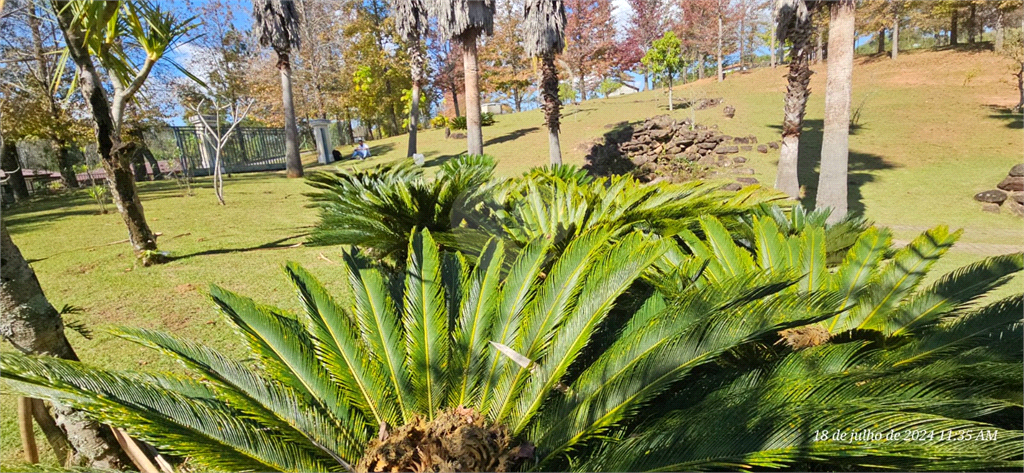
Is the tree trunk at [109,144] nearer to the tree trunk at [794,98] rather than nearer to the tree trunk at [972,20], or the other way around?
the tree trunk at [794,98]

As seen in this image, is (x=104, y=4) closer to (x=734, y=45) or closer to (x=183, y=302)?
(x=183, y=302)

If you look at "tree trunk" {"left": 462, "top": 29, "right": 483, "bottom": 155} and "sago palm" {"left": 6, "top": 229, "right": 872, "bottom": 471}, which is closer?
"sago palm" {"left": 6, "top": 229, "right": 872, "bottom": 471}

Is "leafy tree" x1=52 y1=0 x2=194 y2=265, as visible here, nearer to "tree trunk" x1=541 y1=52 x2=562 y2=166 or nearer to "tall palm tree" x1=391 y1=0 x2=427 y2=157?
"tree trunk" x1=541 y1=52 x2=562 y2=166

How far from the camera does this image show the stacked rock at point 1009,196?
9.07 m

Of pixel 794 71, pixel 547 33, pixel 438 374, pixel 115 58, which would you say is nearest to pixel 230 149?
pixel 547 33

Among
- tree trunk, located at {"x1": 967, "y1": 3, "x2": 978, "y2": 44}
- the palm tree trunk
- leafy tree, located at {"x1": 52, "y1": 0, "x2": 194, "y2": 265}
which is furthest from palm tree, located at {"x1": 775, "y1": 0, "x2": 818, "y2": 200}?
tree trunk, located at {"x1": 967, "y1": 3, "x2": 978, "y2": 44}

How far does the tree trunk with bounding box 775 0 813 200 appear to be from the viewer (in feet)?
30.1

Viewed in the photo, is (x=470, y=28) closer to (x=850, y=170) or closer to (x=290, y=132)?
(x=290, y=132)

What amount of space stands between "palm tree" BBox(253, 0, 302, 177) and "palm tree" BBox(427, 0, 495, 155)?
5.83 meters

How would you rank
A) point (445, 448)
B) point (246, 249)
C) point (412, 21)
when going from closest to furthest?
point (445, 448) < point (246, 249) < point (412, 21)

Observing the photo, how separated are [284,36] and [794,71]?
16.4 m

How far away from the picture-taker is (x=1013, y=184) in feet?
30.7

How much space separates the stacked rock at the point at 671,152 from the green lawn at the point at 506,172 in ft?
3.03

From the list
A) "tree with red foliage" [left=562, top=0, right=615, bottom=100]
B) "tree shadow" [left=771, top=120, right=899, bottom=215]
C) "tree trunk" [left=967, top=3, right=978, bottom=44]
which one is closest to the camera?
"tree shadow" [left=771, top=120, right=899, bottom=215]
